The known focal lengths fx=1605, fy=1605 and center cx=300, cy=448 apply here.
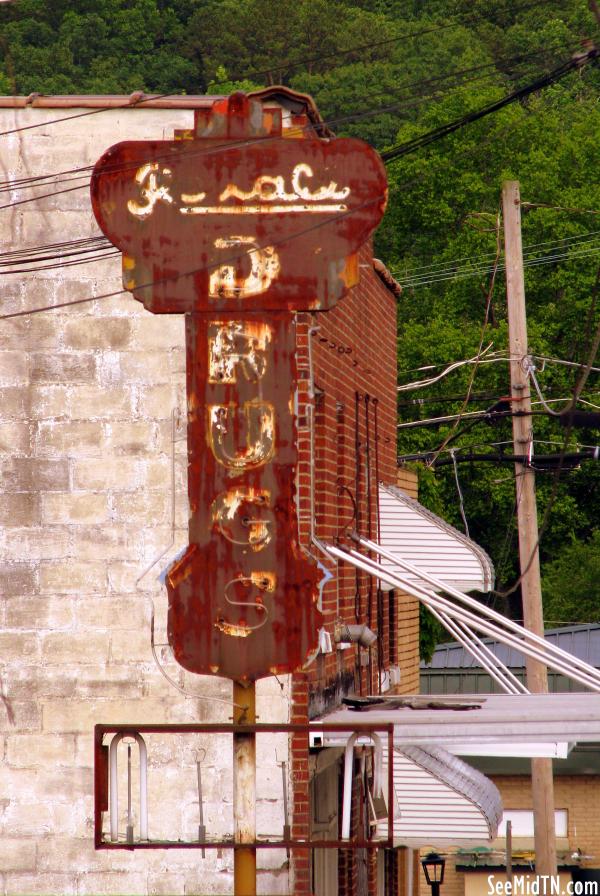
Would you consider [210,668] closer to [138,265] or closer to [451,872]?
[138,265]

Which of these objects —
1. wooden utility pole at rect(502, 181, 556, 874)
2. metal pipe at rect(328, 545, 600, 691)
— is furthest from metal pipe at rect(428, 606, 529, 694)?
wooden utility pole at rect(502, 181, 556, 874)

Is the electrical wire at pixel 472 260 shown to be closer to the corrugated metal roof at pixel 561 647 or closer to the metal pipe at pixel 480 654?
the corrugated metal roof at pixel 561 647

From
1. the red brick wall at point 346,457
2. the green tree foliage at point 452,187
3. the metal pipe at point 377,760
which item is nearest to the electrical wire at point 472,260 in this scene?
the green tree foliage at point 452,187

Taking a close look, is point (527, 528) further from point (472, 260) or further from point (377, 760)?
point (472, 260)

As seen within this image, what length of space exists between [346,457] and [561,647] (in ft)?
76.6

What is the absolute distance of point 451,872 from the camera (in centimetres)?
3150

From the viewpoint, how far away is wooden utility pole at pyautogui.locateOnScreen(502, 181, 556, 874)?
19.9 m

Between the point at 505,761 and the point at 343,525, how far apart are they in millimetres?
17071

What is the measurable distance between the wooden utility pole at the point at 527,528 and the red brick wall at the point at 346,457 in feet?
5.93

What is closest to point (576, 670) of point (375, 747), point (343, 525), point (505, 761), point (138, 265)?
point (343, 525)

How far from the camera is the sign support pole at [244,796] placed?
844 centimetres

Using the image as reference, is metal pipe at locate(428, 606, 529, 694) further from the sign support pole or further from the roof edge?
the sign support pole

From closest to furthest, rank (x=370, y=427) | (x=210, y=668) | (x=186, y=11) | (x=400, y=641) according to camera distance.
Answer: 1. (x=210, y=668)
2. (x=370, y=427)
3. (x=400, y=641)
4. (x=186, y=11)

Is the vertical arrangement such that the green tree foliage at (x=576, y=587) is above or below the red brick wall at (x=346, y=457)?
above
